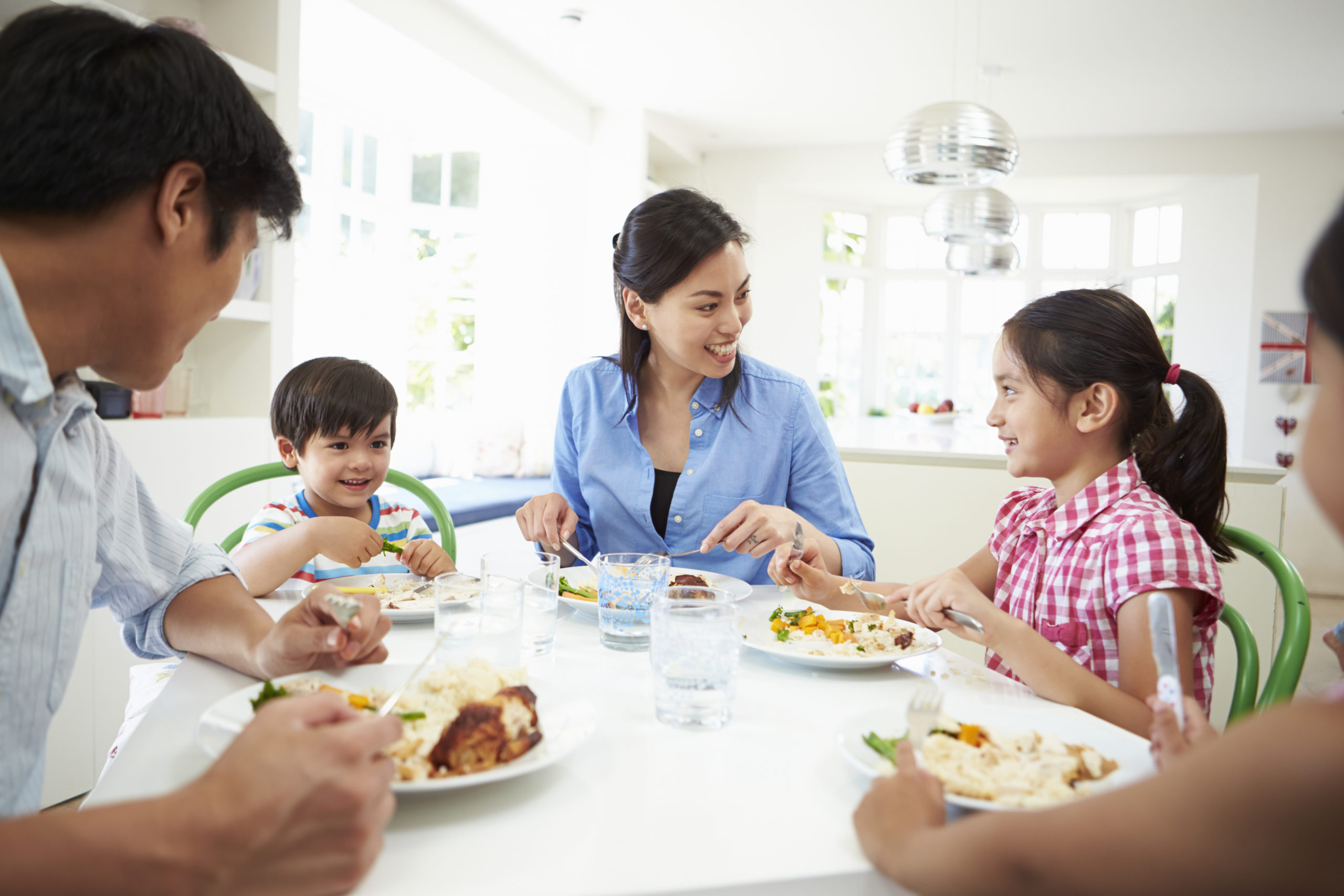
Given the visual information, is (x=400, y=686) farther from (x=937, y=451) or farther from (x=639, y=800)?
(x=937, y=451)

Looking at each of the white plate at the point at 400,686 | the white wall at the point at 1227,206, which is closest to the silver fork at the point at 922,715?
the white plate at the point at 400,686

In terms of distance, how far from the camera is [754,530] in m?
1.42

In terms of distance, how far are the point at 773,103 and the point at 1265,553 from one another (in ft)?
18.9

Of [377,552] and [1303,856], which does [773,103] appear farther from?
[1303,856]

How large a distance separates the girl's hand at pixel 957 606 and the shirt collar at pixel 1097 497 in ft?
1.07

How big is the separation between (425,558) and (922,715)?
95 cm

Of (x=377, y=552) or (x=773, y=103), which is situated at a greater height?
(x=773, y=103)

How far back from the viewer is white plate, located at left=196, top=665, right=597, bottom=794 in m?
0.66

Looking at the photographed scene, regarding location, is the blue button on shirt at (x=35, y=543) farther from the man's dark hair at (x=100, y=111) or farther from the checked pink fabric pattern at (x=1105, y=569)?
the checked pink fabric pattern at (x=1105, y=569)

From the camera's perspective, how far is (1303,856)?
40 centimetres

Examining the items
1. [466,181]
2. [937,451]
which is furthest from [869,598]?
[466,181]

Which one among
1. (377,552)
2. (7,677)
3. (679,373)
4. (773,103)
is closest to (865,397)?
(773,103)

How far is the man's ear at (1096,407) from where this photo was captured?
1.37 m

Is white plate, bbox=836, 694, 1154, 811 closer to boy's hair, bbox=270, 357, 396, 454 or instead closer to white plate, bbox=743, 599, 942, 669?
white plate, bbox=743, 599, 942, 669
